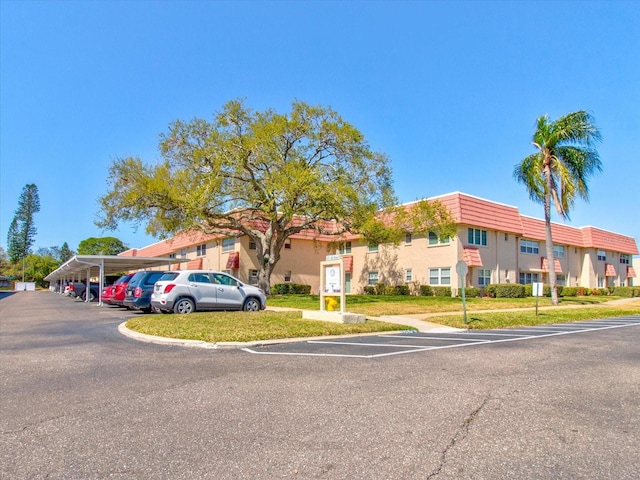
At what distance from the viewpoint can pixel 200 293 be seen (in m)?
16.9

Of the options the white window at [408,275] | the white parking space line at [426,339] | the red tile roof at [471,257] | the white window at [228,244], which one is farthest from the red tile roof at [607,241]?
the white parking space line at [426,339]

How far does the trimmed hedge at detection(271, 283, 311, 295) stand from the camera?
1464 inches

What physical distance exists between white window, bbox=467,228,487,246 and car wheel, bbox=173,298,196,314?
2122 centimetres

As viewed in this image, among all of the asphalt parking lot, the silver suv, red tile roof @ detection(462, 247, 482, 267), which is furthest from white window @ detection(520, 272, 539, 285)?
the asphalt parking lot

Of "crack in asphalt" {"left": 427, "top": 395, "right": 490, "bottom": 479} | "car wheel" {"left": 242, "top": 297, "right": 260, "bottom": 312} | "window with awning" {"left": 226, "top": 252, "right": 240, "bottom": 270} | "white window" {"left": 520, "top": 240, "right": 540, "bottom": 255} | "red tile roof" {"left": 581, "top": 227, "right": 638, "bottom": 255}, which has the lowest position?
"crack in asphalt" {"left": 427, "top": 395, "right": 490, "bottom": 479}

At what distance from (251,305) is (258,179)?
12.4 m

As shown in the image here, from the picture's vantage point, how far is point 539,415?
17.2ft

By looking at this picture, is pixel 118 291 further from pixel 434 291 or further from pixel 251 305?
pixel 434 291

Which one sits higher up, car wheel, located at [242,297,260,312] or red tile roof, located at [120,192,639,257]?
Result: red tile roof, located at [120,192,639,257]

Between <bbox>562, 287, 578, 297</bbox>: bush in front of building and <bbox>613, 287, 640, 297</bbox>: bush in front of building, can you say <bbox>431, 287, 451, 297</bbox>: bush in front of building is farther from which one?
<bbox>613, 287, 640, 297</bbox>: bush in front of building

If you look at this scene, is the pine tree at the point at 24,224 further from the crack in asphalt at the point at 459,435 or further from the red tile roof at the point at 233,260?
the crack in asphalt at the point at 459,435

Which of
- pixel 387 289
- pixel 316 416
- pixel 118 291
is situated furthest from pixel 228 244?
pixel 316 416

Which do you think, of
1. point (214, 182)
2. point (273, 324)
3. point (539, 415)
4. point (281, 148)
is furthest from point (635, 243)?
point (539, 415)

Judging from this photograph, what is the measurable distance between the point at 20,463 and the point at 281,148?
24.9 metres
